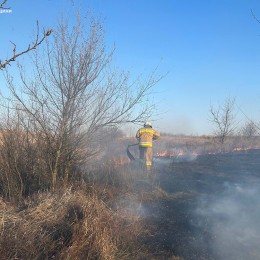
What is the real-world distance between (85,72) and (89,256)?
13.7 feet

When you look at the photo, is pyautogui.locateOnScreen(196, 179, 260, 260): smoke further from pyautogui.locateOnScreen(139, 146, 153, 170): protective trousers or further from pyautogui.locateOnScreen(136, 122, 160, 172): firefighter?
pyautogui.locateOnScreen(136, 122, 160, 172): firefighter

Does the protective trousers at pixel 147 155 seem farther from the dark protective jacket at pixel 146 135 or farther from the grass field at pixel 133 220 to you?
the grass field at pixel 133 220

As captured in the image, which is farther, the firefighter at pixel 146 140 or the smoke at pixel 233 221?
the firefighter at pixel 146 140

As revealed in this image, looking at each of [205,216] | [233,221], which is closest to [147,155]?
[205,216]

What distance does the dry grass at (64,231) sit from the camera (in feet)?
12.9

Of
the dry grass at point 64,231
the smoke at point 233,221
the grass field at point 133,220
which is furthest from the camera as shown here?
the smoke at point 233,221

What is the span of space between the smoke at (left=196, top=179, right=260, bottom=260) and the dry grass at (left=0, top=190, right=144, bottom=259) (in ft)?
4.48

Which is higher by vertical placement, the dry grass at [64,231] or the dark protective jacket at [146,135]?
the dark protective jacket at [146,135]

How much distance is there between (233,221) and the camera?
6.28 metres

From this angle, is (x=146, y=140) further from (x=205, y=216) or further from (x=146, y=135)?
(x=205, y=216)

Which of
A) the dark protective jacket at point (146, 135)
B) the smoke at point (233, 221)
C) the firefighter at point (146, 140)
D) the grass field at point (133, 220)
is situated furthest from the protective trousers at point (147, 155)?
the smoke at point (233, 221)

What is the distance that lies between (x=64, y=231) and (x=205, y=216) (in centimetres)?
326

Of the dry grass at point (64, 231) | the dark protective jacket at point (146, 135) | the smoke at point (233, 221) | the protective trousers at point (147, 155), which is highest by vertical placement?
the dark protective jacket at point (146, 135)

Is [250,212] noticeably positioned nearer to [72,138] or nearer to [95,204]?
[95,204]
